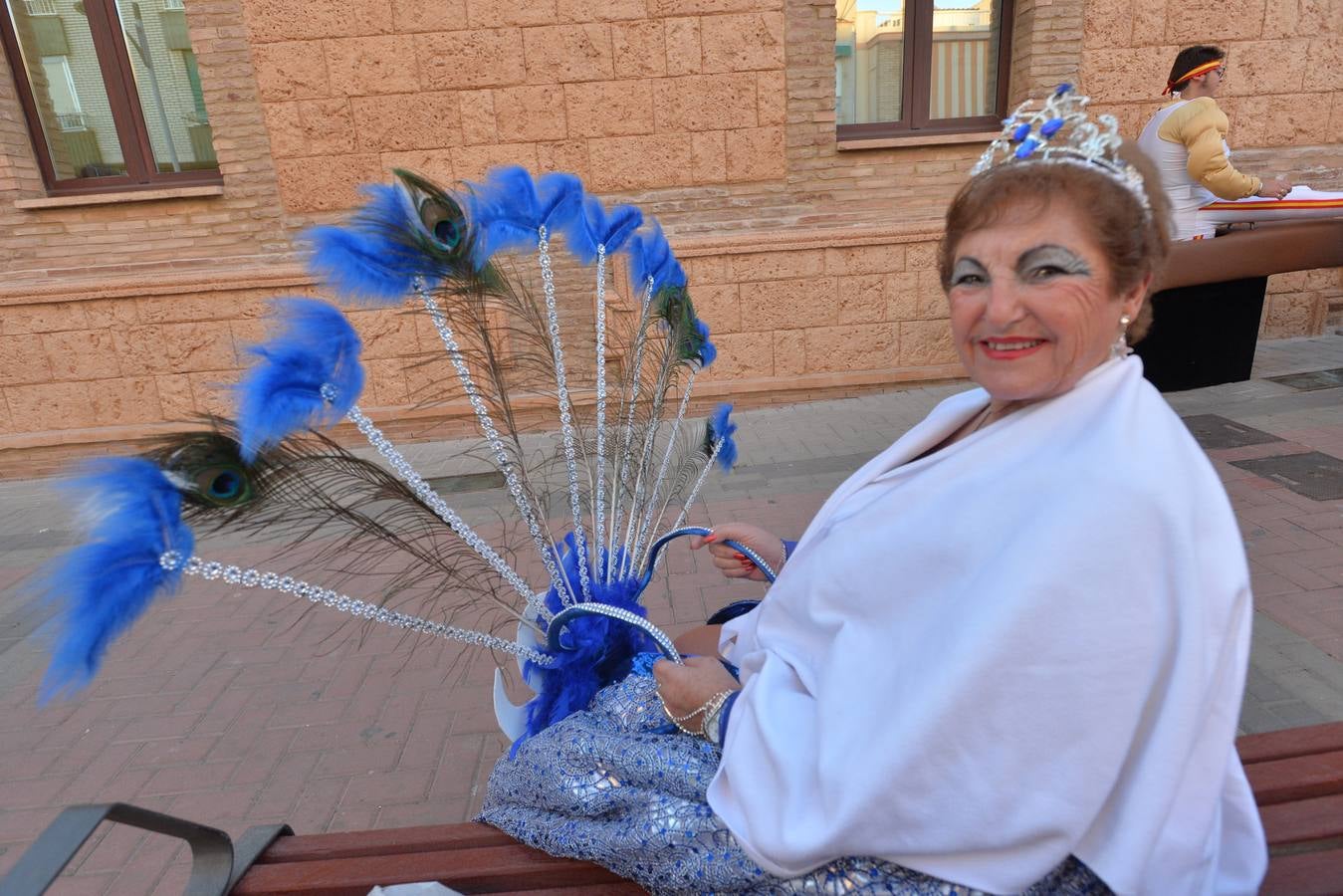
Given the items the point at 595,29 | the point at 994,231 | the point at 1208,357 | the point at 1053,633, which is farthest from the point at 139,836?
the point at 1208,357

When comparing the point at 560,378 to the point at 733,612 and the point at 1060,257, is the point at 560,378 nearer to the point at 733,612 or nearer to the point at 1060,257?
the point at 733,612

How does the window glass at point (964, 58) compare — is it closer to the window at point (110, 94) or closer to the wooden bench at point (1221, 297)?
the wooden bench at point (1221, 297)

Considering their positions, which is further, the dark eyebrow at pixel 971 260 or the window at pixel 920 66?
the window at pixel 920 66

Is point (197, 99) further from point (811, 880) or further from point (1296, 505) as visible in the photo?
point (1296, 505)

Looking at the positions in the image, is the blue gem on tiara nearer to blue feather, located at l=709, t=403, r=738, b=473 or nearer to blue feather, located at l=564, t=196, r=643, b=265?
blue feather, located at l=564, t=196, r=643, b=265

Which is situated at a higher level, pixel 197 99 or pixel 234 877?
pixel 197 99

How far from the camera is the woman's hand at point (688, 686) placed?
1.39m

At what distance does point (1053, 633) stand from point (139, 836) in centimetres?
264

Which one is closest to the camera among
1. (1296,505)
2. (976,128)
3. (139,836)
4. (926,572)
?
(926,572)

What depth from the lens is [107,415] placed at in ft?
19.1


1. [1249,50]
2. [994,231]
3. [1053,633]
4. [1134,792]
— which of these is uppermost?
[1249,50]

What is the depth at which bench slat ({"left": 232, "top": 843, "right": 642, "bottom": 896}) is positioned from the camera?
1433 millimetres

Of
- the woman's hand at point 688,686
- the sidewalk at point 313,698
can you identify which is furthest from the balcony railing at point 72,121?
the woman's hand at point 688,686

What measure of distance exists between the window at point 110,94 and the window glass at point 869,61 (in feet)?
16.7
